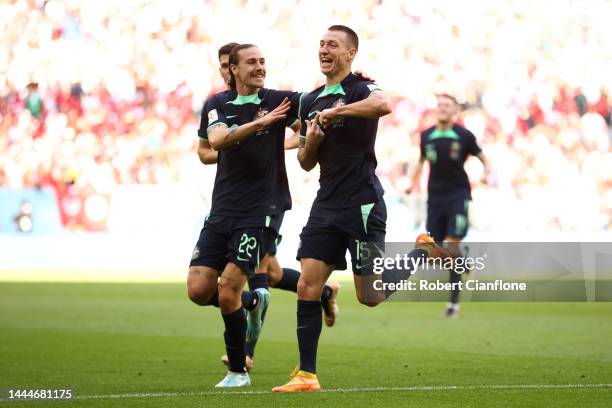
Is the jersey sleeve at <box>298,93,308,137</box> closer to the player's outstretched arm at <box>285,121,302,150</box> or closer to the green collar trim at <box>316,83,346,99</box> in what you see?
the green collar trim at <box>316,83,346,99</box>

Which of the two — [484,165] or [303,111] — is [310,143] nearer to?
[303,111]

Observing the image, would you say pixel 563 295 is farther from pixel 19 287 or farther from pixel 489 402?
pixel 489 402

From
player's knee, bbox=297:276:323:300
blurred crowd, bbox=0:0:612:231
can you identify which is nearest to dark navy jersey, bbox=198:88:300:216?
player's knee, bbox=297:276:323:300

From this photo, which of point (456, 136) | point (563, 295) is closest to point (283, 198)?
point (456, 136)

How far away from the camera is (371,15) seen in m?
25.7

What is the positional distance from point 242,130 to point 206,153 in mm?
932

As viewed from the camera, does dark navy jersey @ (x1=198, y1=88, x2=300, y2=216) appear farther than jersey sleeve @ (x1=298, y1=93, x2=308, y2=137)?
Yes

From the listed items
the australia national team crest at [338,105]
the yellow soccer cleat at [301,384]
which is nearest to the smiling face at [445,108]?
the australia national team crest at [338,105]

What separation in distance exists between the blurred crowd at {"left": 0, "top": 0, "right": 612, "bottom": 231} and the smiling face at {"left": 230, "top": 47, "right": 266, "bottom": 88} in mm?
14557

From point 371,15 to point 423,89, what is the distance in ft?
7.62

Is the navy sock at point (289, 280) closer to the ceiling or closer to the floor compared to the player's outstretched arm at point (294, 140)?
closer to the floor

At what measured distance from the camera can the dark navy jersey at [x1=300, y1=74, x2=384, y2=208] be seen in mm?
6711

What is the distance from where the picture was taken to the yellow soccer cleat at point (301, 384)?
6.48 metres

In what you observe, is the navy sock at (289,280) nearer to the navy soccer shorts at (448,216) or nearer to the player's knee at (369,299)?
the player's knee at (369,299)
